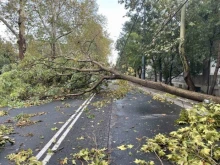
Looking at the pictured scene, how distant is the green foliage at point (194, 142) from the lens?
396 cm

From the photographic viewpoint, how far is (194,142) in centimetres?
→ 445

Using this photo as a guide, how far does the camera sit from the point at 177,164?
385 cm

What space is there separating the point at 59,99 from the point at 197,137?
9186 mm

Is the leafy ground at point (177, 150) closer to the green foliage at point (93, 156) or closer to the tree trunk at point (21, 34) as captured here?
the green foliage at point (93, 156)

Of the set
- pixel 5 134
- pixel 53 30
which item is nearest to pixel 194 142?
pixel 5 134

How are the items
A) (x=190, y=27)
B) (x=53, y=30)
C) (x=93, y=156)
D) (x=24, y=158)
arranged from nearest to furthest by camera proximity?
(x=24, y=158) → (x=93, y=156) → (x=190, y=27) → (x=53, y=30)

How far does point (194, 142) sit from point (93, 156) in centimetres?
202

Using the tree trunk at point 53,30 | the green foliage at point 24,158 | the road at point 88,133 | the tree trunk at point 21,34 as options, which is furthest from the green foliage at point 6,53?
the green foliage at point 24,158

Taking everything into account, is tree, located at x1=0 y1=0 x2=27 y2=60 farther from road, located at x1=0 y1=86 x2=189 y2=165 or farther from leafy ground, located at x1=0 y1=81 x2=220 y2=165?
leafy ground, located at x1=0 y1=81 x2=220 y2=165

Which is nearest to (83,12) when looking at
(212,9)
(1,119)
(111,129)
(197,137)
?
(212,9)

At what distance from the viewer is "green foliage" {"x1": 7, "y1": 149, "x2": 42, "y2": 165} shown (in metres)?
3.93

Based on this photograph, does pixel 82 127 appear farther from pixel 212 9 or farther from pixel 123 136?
pixel 212 9

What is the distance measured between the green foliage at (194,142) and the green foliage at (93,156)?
879mm

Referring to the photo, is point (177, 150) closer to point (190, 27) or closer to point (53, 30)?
point (190, 27)
